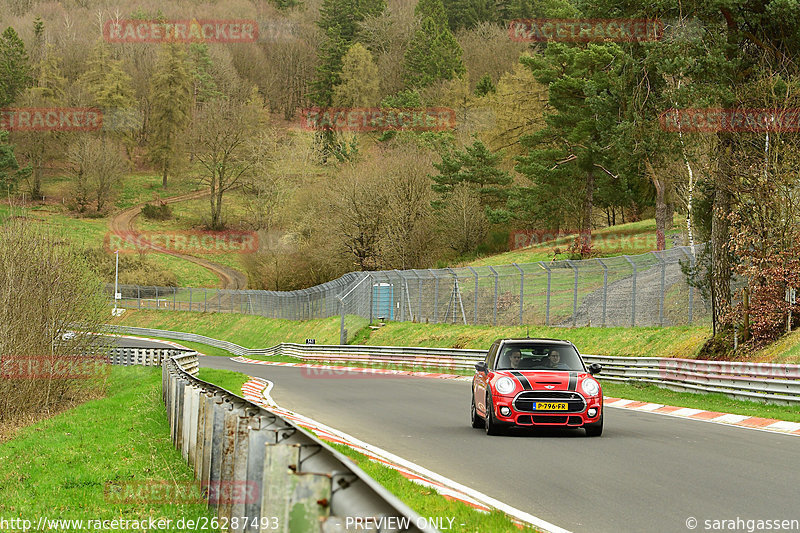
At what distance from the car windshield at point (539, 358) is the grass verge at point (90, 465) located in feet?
17.6

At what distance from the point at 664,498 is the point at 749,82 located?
1839 cm

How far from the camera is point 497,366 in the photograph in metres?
14.5

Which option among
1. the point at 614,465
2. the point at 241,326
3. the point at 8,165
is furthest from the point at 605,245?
the point at 8,165

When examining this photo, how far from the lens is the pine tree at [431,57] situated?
366 ft

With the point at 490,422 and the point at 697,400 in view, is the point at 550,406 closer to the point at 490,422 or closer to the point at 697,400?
the point at 490,422

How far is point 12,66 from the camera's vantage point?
128125mm

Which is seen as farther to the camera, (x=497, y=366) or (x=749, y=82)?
(x=749, y=82)

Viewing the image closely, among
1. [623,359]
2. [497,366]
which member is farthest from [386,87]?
[497,366]

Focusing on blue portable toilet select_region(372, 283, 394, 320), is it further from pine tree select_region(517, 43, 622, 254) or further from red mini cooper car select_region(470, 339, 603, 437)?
red mini cooper car select_region(470, 339, 603, 437)

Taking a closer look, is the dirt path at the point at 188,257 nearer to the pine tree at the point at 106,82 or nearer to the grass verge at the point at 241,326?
the grass verge at the point at 241,326

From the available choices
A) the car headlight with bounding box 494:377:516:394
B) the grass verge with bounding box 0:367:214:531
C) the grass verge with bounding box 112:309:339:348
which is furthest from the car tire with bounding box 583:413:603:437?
the grass verge with bounding box 112:309:339:348

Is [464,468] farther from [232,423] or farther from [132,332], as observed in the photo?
[132,332]

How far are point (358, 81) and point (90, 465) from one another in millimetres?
111429

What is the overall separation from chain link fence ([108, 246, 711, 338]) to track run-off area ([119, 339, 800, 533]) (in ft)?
39.1
